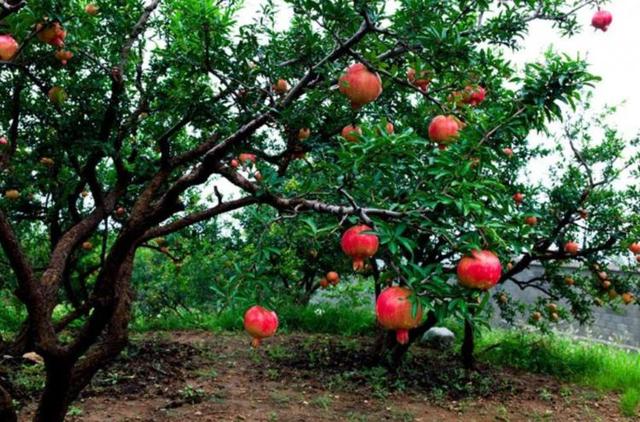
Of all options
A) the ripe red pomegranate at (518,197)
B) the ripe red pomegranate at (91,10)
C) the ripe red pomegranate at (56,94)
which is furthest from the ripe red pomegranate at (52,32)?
the ripe red pomegranate at (518,197)

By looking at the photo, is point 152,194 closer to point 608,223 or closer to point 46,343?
point 46,343

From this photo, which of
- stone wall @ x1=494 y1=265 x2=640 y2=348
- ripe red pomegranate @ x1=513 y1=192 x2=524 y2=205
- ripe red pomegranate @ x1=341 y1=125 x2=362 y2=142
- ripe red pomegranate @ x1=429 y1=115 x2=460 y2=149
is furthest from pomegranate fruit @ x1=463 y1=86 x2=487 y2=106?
stone wall @ x1=494 y1=265 x2=640 y2=348

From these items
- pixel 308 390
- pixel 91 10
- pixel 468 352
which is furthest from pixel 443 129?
pixel 468 352

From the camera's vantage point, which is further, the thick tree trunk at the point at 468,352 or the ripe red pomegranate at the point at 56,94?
the thick tree trunk at the point at 468,352

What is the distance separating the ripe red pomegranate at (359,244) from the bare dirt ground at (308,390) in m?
3.12

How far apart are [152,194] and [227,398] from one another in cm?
260

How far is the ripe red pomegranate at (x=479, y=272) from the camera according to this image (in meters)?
1.79

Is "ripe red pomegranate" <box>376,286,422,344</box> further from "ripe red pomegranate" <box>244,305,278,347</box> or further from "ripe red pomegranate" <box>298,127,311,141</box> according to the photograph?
"ripe red pomegranate" <box>298,127,311,141</box>

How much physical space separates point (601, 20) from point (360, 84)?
2.04 metres

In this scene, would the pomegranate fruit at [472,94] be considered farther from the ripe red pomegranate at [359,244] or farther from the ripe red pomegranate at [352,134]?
the ripe red pomegranate at [359,244]

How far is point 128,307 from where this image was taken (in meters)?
3.58

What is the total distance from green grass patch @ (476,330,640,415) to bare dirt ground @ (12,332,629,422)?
279 millimetres

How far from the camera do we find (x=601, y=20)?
138 inches

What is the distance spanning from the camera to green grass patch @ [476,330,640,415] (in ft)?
21.8
